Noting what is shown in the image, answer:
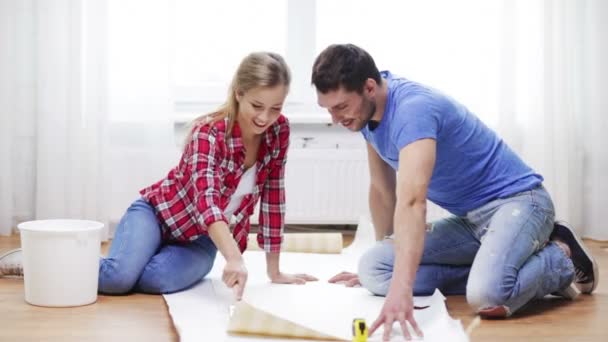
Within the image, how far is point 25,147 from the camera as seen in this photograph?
3.26 meters

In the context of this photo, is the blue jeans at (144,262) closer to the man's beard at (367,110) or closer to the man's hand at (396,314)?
the man's beard at (367,110)

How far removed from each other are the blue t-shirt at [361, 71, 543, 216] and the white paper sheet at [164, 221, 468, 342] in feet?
0.93

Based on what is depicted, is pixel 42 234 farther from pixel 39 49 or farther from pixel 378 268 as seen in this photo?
pixel 39 49

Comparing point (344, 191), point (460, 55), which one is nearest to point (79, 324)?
point (344, 191)

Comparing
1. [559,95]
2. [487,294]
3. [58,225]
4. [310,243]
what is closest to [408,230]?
[487,294]

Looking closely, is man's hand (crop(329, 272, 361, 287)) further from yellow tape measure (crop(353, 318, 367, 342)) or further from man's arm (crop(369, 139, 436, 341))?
yellow tape measure (crop(353, 318, 367, 342))

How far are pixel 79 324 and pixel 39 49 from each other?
5.72ft

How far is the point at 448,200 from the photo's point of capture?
205 cm

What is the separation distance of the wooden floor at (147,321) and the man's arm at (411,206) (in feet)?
0.79

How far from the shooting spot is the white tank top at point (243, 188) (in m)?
2.09

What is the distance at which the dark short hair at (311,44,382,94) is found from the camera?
1789mm

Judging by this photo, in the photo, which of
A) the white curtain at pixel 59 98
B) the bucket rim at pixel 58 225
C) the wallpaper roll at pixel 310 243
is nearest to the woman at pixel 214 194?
the bucket rim at pixel 58 225

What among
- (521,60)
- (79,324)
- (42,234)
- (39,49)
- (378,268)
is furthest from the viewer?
(521,60)

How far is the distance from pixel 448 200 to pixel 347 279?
367 mm
